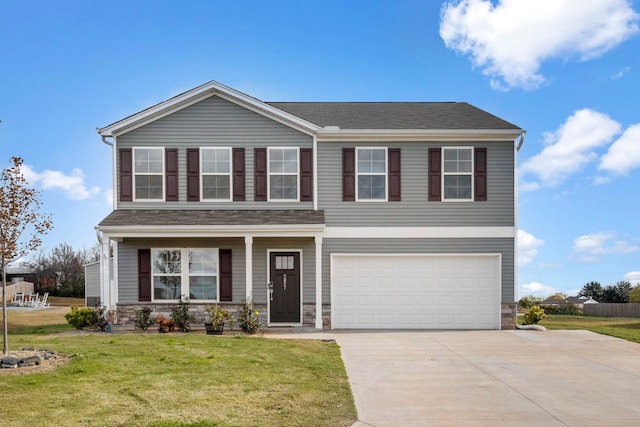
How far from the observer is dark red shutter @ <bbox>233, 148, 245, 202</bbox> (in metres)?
16.0

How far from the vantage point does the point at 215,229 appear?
14.9 meters

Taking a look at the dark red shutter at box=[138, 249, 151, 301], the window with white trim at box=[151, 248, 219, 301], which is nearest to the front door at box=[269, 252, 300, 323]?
the window with white trim at box=[151, 248, 219, 301]

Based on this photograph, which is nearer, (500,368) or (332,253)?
(500,368)

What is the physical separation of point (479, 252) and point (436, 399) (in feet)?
30.0

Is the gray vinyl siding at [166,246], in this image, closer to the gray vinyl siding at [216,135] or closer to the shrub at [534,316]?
the gray vinyl siding at [216,135]

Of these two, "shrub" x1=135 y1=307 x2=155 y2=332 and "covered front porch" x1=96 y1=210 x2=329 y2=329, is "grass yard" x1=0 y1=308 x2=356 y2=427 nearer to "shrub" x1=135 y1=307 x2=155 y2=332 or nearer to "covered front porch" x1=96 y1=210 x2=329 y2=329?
"shrub" x1=135 y1=307 x2=155 y2=332

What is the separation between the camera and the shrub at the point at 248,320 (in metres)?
14.4

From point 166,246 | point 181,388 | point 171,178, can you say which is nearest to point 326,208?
point 171,178

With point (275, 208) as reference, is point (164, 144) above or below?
above

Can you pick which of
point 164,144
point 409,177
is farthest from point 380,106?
point 164,144

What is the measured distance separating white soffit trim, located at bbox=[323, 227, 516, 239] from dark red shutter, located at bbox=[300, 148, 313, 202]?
46.8 inches

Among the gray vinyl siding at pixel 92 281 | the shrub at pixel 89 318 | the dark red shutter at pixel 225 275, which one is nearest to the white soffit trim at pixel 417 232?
the dark red shutter at pixel 225 275

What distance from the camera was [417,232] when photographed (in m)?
16.1

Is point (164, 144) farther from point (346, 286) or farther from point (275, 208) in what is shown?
point (346, 286)
